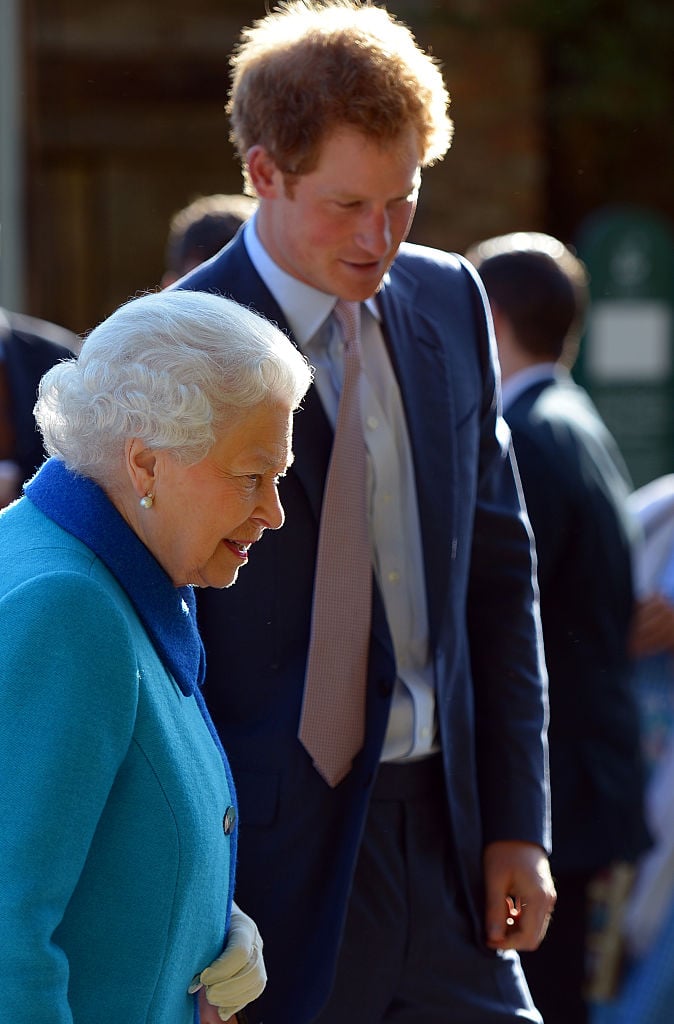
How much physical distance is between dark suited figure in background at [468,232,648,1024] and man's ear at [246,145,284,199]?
4.68 feet

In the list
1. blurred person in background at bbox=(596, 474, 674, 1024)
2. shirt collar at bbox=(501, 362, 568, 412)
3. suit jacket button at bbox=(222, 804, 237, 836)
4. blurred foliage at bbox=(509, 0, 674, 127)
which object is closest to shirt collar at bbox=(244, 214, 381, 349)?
suit jacket button at bbox=(222, 804, 237, 836)

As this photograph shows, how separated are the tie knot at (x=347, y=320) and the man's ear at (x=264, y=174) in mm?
201

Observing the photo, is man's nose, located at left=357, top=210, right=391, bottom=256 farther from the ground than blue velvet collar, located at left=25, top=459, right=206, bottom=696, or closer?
farther from the ground

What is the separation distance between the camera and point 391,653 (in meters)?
2.50

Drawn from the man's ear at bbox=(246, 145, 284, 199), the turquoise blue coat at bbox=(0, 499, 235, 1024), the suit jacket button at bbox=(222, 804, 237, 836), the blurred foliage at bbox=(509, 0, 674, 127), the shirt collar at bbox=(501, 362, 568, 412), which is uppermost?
the man's ear at bbox=(246, 145, 284, 199)

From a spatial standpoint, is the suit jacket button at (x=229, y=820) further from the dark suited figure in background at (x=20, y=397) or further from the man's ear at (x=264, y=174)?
the dark suited figure in background at (x=20, y=397)

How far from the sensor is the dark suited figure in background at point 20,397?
3.40 metres

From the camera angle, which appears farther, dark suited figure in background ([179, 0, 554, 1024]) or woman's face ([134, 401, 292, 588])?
dark suited figure in background ([179, 0, 554, 1024])

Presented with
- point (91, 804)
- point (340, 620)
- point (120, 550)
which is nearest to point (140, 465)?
point (120, 550)

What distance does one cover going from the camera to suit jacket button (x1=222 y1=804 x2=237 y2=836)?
200 centimetres

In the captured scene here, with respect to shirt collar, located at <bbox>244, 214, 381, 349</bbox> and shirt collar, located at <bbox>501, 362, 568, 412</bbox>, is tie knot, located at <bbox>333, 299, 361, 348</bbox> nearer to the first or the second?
shirt collar, located at <bbox>244, 214, 381, 349</bbox>

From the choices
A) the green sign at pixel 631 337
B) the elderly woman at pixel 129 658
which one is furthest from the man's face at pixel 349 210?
the green sign at pixel 631 337

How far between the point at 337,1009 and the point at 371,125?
1376mm

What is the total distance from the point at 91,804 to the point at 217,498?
1.33ft
